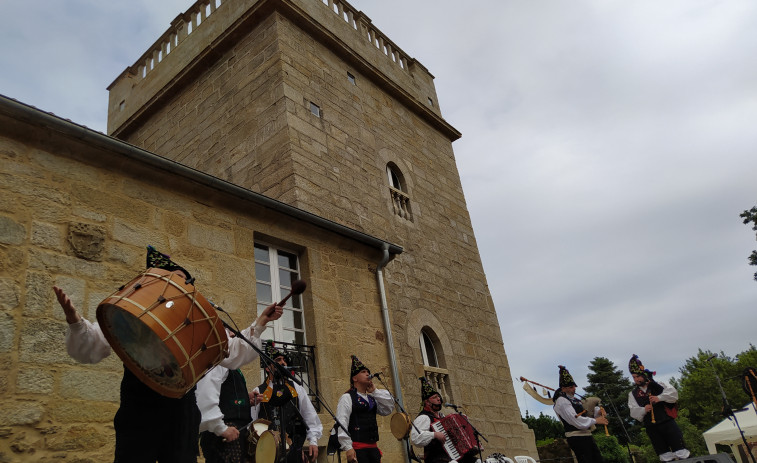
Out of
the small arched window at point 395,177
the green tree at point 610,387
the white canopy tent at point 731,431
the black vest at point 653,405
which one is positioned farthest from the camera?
the green tree at point 610,387

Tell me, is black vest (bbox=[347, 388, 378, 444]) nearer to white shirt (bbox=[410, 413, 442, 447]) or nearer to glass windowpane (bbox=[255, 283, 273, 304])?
white shirt (bbox=[410, 413, 442, 447])

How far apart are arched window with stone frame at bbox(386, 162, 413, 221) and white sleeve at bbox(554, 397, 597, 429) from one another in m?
4.38

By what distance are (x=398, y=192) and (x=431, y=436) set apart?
17.8 ft

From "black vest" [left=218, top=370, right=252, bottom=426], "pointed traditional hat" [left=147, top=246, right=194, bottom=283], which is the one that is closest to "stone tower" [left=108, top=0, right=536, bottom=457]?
"black vest" [left=218, top=370, right=252, bottom=426]

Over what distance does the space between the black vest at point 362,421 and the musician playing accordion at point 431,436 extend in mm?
617

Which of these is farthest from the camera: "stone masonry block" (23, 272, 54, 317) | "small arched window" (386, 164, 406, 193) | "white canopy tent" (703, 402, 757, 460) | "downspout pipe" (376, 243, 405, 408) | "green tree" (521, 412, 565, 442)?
"green tree" (521, 412, 565, 442)

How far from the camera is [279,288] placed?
614cm

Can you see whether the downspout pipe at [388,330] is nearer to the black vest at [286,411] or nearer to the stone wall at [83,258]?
the stone wall at [83,258]

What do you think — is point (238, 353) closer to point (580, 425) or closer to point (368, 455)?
point (368, 455)

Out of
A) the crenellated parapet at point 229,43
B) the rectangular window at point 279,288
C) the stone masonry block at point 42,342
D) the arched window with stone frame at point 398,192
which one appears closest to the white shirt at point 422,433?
the rectangular window at point 279,288

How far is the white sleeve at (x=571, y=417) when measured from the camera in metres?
6.53

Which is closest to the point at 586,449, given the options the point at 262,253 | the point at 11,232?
the point at 262,253

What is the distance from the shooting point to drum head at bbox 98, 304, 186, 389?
2.56 m

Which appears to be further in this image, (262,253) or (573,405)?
(573,405)
